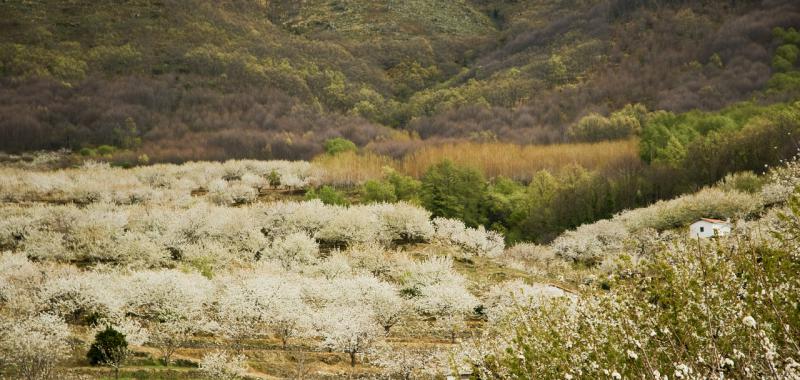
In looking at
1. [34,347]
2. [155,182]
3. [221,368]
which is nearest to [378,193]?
[155,182]

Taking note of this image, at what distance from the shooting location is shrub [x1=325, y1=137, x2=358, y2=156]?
14250 centimetres

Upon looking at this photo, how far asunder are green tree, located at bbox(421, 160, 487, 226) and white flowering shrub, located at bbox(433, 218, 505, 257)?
10891mm

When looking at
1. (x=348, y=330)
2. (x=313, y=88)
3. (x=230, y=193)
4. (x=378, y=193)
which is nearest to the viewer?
(x=348, y=330)

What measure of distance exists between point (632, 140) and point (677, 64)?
4876 centimetres

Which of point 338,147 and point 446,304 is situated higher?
point 446,304

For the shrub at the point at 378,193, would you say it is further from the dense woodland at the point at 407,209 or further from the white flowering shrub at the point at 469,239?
the white flowering shrub at the point at 469,239

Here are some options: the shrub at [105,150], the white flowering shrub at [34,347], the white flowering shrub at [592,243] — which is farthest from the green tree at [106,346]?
the shrub at [105,150]

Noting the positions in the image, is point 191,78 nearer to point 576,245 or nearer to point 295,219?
point 295,219

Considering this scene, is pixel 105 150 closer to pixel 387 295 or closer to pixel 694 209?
pixel 694 209

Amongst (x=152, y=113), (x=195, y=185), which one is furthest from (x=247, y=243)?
(x=152, y=113)

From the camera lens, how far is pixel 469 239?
235 ft

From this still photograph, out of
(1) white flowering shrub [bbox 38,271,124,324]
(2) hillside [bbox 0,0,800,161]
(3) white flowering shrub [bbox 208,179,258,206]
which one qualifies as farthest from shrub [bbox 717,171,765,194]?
(2) hillside [bbox 0,0,800,161]

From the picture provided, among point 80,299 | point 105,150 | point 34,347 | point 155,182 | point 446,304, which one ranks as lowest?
point 105,150

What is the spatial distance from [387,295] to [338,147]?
102 meters
